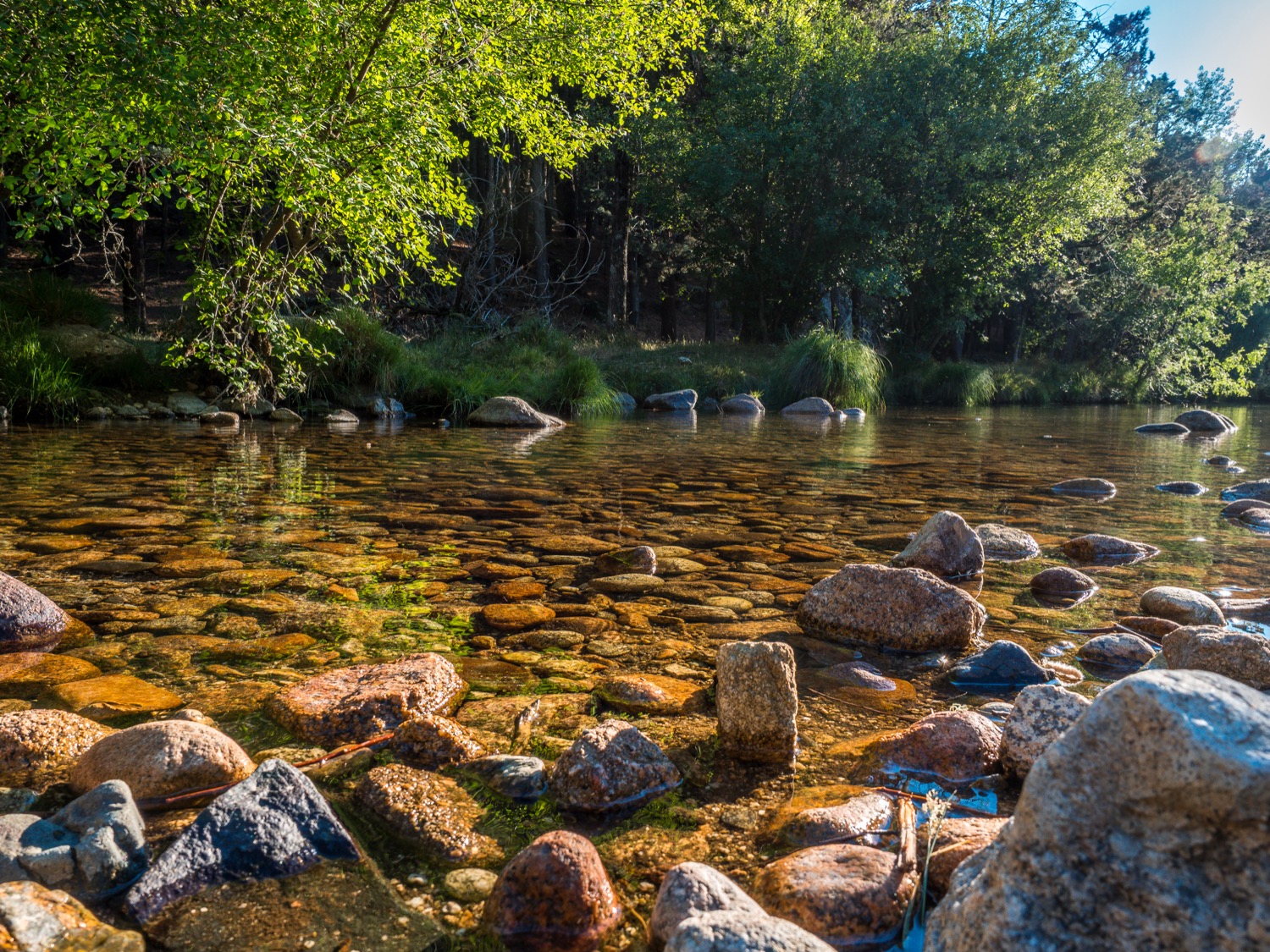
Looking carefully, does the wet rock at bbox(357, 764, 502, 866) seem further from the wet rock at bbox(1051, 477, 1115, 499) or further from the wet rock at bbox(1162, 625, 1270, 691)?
the wet rock at bbox(1051, 477, 1115, 499)

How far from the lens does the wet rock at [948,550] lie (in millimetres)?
4234

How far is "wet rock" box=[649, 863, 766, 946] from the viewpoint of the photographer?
1.46 meters

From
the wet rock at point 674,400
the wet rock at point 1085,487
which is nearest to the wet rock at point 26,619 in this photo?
the wet rock at point 1085,487

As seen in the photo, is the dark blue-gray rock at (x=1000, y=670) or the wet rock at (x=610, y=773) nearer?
the wet rock at (x=610, y=773)

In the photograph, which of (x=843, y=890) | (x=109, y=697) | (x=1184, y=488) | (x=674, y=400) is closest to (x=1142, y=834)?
(x=843, y=890)

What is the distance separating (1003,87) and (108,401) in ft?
73.3

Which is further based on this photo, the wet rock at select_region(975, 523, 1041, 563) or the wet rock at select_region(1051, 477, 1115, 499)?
the wet rock at select_region(1051, 477, 1115, 499)

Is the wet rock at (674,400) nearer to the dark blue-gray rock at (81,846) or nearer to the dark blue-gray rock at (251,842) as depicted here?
the dark blue-gray rock at (251,842)

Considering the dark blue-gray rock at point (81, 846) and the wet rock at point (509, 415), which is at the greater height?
the wet rock at point (509, 415)

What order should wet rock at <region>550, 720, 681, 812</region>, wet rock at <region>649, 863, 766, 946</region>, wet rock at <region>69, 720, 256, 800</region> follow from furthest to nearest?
wet rock at <region>550, 720, 681, 812</region>
wet rock at <region>69, 720, 256, 800</region>
wet rock at <region>649, 863, 766, 946</region>

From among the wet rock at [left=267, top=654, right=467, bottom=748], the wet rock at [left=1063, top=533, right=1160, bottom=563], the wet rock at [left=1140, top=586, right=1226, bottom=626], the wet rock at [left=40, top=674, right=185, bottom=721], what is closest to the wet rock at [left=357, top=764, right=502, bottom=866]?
the wet rock at [left=267, top=654, right=467, bottom=748]

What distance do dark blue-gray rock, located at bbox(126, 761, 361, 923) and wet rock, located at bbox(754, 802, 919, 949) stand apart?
0.83 meters

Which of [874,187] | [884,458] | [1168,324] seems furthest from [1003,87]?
[884,458]

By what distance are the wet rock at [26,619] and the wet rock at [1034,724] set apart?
116 inches
